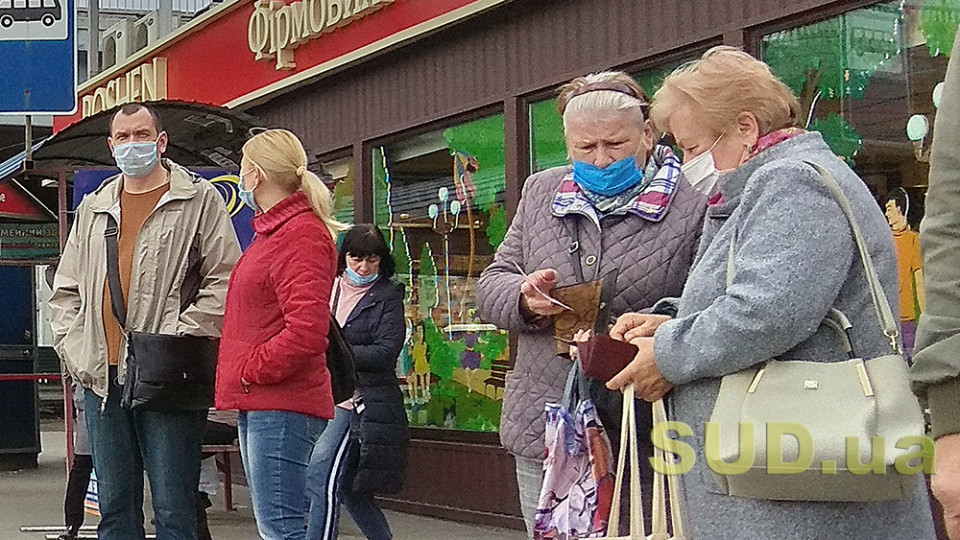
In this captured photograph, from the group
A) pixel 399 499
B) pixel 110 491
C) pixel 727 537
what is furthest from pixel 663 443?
pixel 399 499

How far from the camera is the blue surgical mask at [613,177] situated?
3848mm

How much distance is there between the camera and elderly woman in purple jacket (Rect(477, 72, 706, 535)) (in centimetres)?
380

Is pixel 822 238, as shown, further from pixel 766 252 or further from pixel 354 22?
pixel 354 22

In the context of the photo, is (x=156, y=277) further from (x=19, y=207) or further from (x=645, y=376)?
(x=19, y=207)

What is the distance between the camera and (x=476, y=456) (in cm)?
914

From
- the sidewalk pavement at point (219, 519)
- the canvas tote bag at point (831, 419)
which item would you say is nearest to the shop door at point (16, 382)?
the sidewalk pavement at point (219, 519)

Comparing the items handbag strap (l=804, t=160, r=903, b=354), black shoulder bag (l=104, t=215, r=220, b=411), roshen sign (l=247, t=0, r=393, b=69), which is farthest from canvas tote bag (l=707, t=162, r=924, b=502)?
roshen sign (l=247, t=0, r=393, b=69)

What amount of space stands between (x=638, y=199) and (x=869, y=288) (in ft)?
3.34

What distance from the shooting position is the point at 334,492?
6711mm

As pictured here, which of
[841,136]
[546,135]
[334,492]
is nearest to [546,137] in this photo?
[546,135]

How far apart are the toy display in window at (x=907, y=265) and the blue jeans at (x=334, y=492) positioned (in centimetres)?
255

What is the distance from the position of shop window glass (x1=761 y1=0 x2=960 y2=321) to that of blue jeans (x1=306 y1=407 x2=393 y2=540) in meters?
2.58

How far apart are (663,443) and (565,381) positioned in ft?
2.21

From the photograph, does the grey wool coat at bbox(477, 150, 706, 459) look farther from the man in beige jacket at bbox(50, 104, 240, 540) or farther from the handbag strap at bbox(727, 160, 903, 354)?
the man in beige jacket at bbox(50, 104, 240, 540)
